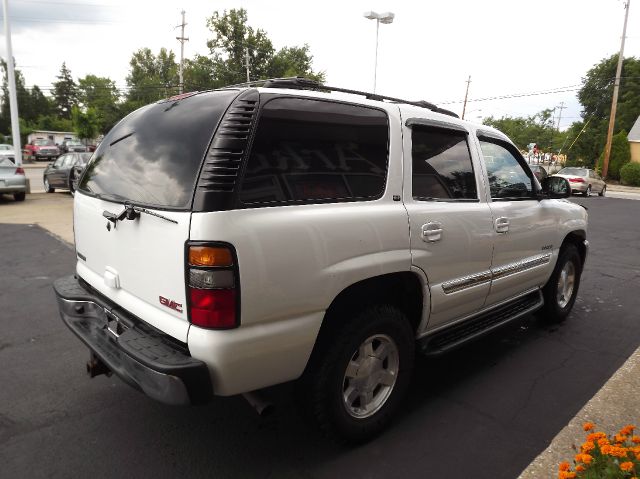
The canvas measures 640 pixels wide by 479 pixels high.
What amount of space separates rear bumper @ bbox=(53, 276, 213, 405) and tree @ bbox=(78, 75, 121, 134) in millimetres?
83733

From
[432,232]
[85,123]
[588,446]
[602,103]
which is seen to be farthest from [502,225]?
[602,103]

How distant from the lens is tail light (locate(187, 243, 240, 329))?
1932 millimetres

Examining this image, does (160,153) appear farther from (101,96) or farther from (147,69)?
(101,96)

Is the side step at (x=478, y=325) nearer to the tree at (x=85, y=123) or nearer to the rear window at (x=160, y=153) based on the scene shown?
the rear window at (x=160, y=153)

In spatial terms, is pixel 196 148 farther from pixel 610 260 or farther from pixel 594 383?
pixel 610 260

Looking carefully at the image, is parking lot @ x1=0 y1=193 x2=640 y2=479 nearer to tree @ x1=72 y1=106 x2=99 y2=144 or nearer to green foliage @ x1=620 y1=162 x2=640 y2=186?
green foliage @ x1=620 y1=162 x2=640 y2=186

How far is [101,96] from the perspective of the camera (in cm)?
8912

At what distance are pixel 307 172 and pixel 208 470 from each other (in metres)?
1.63

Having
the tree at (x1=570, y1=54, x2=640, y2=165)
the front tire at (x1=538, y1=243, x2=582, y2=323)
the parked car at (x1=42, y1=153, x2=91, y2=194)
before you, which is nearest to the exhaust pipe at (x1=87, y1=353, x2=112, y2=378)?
the front tire at (x1=538, y1=243, x2=582, y2=323)

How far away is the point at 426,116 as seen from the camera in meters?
3.01

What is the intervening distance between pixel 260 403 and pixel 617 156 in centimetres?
4074

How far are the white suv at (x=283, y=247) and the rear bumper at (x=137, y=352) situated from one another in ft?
0.03

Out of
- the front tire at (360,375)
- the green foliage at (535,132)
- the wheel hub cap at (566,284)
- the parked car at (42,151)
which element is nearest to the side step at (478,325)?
the front tire at (360,375)

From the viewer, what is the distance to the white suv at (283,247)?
78.3 inches
